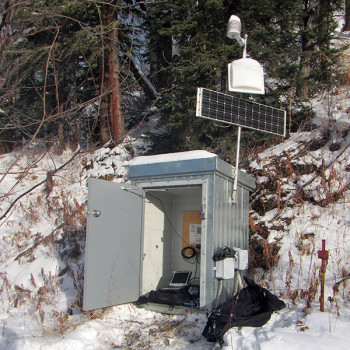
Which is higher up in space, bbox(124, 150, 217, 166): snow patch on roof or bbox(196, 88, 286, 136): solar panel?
bbox(196, 88, 286, 136): solar panel

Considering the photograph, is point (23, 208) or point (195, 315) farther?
point (23, 208)

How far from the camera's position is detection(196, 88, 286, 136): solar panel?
5363mm

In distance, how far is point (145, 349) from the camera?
4.21 metres

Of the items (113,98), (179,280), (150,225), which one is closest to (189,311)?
(179,280)

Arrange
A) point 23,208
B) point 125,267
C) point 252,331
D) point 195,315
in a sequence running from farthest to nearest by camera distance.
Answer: point 23,208 < point 125,267 < point 195,315 < point 252,331

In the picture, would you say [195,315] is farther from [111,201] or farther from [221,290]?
[111,201]

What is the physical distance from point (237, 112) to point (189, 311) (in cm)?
299

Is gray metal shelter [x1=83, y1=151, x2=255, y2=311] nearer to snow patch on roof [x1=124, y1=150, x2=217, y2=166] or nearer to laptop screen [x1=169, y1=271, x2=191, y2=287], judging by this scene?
snow patch on roof [x1=124, y1=150, x2=217, y2=166]

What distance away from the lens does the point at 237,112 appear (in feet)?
18.7

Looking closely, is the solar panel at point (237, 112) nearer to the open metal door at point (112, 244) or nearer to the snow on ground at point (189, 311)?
the snow on ground at point (189, 311)

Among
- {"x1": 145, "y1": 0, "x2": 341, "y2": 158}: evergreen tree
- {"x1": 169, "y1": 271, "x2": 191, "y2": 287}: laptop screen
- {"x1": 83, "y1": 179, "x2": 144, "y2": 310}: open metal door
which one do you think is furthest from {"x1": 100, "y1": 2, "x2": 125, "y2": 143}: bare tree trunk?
{"x1": 83, "y1": 179, "x2": 144, "y2": 310}: open metal door

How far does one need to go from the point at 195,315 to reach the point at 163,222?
1954 millimetres

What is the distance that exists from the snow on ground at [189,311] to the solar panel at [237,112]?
0.73 meters

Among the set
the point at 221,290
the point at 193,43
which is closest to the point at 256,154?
the point at 193,43
